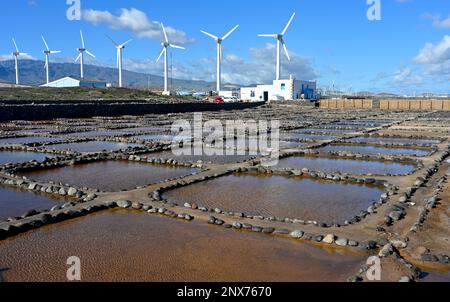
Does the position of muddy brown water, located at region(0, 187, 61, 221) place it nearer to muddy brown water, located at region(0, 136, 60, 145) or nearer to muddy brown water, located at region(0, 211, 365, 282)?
muddy brown water, located at region(0, 211, 365, 282)

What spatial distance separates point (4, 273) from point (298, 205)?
655cm

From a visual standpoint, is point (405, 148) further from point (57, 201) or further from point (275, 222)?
point (57, 201)

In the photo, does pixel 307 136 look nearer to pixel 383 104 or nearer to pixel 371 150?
pixel 371 150

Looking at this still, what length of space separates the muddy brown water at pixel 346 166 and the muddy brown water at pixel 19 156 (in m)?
9.78

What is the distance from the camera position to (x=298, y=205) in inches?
415

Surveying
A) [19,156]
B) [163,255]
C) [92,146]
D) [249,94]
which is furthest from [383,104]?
[163,255]

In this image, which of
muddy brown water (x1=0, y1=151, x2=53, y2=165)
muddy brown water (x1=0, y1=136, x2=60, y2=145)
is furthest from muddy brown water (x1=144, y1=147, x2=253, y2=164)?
muddy brown water (x1=0, y1=136, x2=60, y2=145)

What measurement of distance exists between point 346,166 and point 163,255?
10.7 meters

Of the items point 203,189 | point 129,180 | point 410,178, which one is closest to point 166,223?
point 203,189

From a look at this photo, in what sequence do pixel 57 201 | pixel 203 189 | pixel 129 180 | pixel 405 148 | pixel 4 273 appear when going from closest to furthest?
1. pixel 4 273
2. pixel 57 201
3. pixel 203 189
4. pixel 129 180
5. pixel 405 148

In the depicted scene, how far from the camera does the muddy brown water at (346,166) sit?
15.2 meters

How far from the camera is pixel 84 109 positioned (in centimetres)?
4375

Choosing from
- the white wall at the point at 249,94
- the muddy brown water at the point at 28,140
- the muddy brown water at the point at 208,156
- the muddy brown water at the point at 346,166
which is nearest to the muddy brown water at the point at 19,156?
the muddy brown water at the point at 28,140

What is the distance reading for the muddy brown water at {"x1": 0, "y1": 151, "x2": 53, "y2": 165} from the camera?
16.6m
